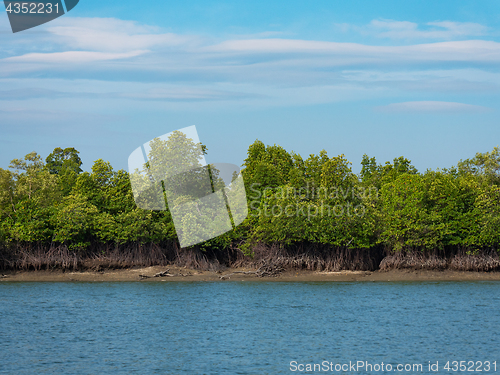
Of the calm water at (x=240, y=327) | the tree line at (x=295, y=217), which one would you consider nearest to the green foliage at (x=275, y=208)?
the tree line at (x=295, y=217)

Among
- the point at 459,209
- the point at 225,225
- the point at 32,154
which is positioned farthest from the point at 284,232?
the point at 32,154

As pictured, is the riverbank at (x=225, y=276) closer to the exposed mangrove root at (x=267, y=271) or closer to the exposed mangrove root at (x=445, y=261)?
the exposed mangrove root at (x=267, y=271)

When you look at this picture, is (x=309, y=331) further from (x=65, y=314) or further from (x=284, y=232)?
(x=284, y=232)

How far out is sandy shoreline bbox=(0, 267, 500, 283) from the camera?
54469 millimetres

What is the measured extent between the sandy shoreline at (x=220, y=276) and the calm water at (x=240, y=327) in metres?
5.17

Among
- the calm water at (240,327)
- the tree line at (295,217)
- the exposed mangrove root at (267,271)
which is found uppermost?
the tree line at (295,217)

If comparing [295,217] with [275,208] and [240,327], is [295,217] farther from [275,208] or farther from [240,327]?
[240,327]

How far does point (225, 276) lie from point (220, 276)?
0.63 metres

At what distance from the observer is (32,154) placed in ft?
212

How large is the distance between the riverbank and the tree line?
1.81 metres

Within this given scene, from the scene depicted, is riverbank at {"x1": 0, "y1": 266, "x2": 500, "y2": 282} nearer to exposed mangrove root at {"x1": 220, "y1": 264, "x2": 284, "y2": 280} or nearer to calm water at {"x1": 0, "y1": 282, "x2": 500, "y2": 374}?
exposed mangrove root at {"x1": 220, "y1": 264, "x2": 284, "y2": 280}

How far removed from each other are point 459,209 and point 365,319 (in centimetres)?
2665

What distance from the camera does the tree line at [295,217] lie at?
2164 inches

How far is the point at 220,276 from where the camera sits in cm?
5609
